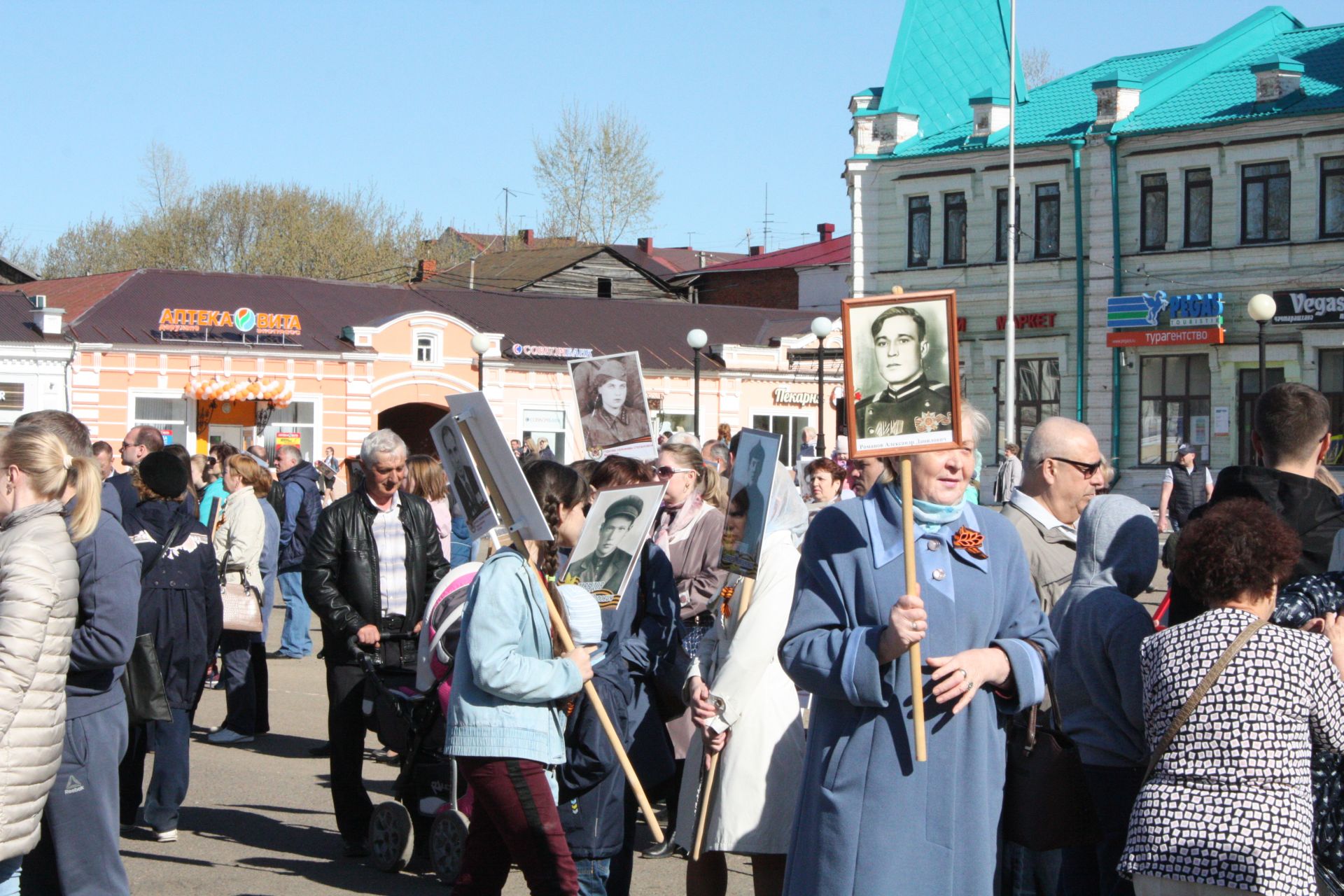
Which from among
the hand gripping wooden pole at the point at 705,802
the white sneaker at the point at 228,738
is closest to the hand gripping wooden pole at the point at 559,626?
the hand gripping wooden pole at the point at 705,802

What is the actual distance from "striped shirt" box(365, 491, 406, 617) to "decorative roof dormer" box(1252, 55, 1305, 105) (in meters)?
29.1

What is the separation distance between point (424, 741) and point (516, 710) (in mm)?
2413

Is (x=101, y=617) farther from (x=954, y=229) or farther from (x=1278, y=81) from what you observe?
(x=954, y=229)

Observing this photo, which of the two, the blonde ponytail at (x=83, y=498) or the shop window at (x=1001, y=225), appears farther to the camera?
the shop window at (x=1001, y=225)

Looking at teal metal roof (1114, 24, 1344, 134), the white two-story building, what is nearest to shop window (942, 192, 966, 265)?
the white two-story building

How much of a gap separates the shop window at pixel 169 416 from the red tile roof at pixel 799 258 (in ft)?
81.1

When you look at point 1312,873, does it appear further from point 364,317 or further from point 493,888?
point 364,317

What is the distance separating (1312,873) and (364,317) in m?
41.9

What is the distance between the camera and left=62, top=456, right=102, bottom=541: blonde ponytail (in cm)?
490

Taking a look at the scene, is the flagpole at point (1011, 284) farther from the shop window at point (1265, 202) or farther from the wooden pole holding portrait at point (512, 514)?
the wooden pole holding portrait at point (512, 514)

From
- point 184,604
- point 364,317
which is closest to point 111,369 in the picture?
point 364,317

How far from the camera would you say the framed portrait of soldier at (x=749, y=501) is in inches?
217

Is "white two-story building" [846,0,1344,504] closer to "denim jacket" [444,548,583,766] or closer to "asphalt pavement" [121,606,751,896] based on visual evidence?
"asphalt pavement" [121,606,751,896]

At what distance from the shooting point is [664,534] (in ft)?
24.3
